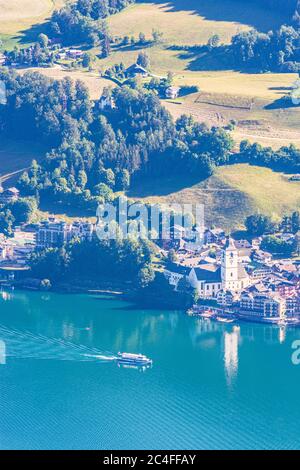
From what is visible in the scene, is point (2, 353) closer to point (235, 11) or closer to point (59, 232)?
point (59, 232)

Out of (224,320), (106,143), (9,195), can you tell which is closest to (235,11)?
(106,143)

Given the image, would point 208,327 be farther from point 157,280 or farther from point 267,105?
point 267,105

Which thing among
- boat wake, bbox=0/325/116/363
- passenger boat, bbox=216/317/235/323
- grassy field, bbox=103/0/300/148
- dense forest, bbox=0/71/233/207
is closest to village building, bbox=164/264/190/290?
passenger boat, bbox=216/317/235/323

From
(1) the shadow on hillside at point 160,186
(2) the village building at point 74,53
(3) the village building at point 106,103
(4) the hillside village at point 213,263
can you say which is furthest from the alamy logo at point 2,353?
(2) the village building at point 74,53

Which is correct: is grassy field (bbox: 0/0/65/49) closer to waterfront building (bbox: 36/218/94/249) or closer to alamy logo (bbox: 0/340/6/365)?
waterfront building (bbox: 36/218/94/249)

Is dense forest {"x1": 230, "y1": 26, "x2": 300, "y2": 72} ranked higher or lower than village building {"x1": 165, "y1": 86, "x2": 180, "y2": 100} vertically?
higher

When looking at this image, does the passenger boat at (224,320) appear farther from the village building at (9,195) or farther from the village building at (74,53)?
the village building at (74,53)
